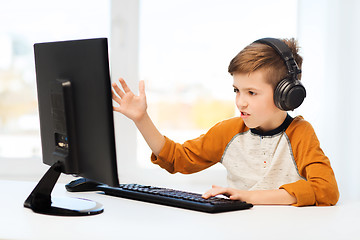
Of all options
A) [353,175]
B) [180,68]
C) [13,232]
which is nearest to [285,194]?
[13,232]

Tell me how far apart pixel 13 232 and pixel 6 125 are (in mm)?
1569

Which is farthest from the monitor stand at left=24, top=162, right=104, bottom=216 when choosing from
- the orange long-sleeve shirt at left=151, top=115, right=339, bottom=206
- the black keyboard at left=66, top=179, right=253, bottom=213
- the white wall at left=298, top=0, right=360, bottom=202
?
the white wall at left=298, top=0, right=360, bottom=202

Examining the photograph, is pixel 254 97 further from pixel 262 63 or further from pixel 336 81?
pixel 336 81

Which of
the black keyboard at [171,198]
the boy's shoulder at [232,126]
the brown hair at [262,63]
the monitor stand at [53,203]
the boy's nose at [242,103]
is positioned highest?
the brown hair at [262,63]

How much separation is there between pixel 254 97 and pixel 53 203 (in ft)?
2.19

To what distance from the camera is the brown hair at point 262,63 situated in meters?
1.44

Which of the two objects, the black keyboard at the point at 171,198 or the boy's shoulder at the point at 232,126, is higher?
the boy's shoulder at the point at 232,126

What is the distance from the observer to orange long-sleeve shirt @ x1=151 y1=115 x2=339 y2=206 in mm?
1322

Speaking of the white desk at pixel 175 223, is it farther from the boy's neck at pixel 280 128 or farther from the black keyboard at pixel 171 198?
the boy's neck at pixel 280 128

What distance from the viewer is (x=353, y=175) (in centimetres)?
213

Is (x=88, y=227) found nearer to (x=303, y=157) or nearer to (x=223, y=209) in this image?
(x=223, y=209)

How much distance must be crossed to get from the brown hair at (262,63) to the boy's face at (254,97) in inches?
0.7

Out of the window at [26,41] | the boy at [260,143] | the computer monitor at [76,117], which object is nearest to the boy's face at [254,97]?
the boy at [260,143]

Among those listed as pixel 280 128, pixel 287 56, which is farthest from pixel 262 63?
pixel 280 128
